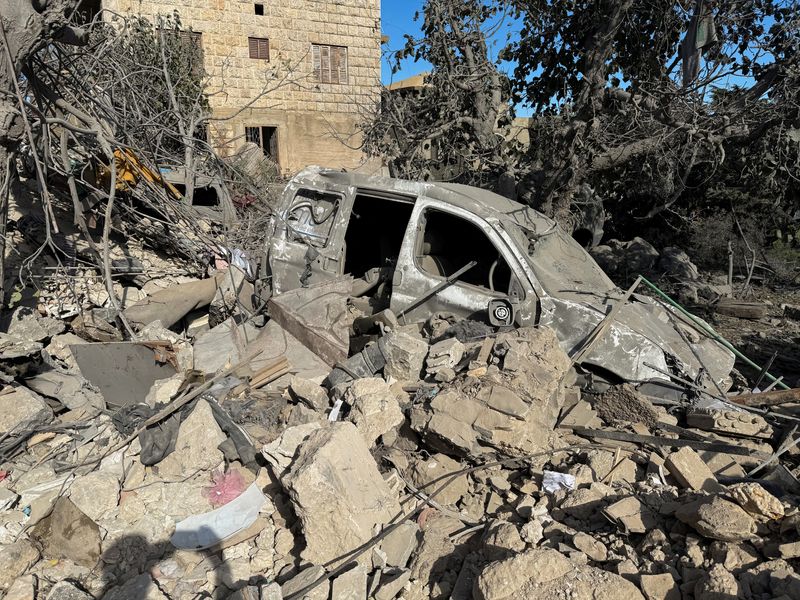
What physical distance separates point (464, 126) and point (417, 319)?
6390 millimetres

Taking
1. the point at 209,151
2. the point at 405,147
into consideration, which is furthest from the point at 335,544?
the point at 405,147

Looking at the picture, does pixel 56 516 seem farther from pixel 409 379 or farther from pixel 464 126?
pixel 464 126

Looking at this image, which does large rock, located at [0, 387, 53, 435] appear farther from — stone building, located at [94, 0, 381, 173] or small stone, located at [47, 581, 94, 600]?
stone building, located at [94, 0, 381, 173]

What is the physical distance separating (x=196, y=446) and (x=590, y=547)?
2.39m

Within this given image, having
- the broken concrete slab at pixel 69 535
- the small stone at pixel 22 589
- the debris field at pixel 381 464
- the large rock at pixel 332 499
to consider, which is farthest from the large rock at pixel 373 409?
the small stone at pixel 22 589

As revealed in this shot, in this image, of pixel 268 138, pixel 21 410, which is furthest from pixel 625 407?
pixel 268 138

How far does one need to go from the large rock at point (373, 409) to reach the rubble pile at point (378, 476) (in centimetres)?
1

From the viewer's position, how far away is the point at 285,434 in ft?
10.8

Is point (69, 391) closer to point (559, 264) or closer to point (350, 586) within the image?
point (350, 586)

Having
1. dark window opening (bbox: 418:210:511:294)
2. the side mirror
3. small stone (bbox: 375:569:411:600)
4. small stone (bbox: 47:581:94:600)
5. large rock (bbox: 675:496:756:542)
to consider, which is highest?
dark window opening (bbox: 418:210:511:294)

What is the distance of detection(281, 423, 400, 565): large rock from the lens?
112 inches

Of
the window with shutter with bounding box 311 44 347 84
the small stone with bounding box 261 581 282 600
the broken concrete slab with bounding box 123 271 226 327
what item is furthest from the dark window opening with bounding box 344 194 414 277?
the window with shutter with bounding box 311 44 347 84

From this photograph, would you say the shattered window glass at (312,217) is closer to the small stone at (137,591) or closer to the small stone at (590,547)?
the small stone at (137,591)

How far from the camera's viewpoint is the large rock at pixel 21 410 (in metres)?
3.84
